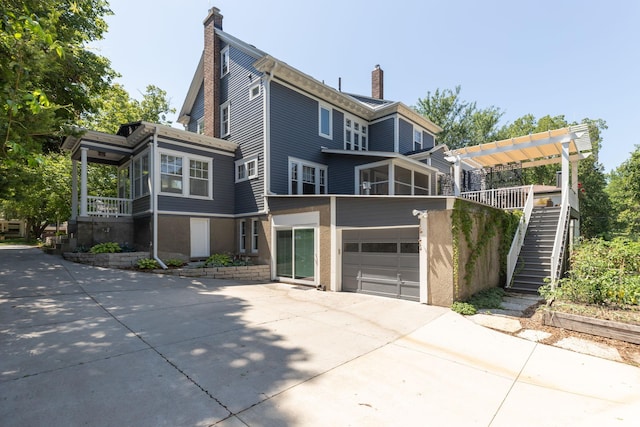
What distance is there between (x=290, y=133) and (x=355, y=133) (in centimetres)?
476

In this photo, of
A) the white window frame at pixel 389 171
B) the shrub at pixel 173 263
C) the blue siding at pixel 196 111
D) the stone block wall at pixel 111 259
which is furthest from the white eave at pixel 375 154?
the stone block wall at pixel 111 259

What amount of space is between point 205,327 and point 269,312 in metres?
1.59

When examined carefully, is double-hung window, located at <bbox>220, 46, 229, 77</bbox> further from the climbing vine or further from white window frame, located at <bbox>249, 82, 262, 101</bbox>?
the climbing vine

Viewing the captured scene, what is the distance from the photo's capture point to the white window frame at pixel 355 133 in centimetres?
1630

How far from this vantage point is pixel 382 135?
17078 millimetres

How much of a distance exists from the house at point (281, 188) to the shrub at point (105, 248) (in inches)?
41.4

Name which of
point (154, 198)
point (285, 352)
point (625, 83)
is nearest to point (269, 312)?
point (285, 352)

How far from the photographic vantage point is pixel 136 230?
1311 cm

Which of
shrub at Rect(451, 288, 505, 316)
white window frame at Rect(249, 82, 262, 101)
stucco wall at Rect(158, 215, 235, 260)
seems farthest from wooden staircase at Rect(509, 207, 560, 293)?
white window frame at Rect(249, 82, 262, 101)

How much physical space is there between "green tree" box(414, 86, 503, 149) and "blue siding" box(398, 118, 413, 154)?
48.5 ft

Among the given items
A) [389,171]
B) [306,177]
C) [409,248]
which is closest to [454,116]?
[389,171]

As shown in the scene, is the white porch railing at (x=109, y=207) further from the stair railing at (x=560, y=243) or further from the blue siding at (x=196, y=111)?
the stair railing at (x=560, y=243)

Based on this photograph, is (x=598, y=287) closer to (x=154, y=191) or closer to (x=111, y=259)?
(x=154, y=191)

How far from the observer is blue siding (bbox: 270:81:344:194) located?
1284 centimetres
